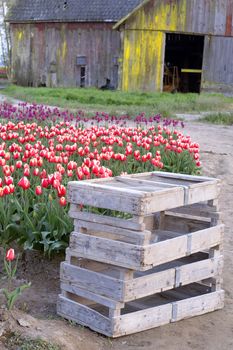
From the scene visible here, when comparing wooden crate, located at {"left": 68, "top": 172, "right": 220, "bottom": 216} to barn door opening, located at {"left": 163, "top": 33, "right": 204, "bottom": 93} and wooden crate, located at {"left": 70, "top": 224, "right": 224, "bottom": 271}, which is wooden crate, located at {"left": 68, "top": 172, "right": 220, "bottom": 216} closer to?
wooden crate, located at {"left": 70, "top": 224, "right": 224, "bottom": 271}

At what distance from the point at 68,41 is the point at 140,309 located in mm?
27939

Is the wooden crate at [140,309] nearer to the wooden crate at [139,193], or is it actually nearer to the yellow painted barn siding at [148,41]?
the wooden crate at [139,193]

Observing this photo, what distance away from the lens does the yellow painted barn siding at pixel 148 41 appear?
28.4 metres

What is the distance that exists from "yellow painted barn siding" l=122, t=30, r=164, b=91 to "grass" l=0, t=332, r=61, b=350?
83.1ft

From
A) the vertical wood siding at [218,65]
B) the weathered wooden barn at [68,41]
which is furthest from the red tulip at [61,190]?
the weathered wooden barn at [68,41]

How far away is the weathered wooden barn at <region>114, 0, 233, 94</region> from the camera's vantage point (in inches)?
1119

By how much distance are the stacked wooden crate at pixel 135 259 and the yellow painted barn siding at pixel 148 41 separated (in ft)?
77.9

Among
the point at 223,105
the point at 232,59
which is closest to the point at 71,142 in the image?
the point at 223,105

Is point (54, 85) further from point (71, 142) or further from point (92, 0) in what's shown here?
point (71, 142)

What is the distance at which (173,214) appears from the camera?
5.89 meters

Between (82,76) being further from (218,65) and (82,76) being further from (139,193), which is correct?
(139,193)

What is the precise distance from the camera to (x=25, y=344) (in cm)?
414

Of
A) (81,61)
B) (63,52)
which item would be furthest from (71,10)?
(81,61)

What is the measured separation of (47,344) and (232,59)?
88.0 ft
